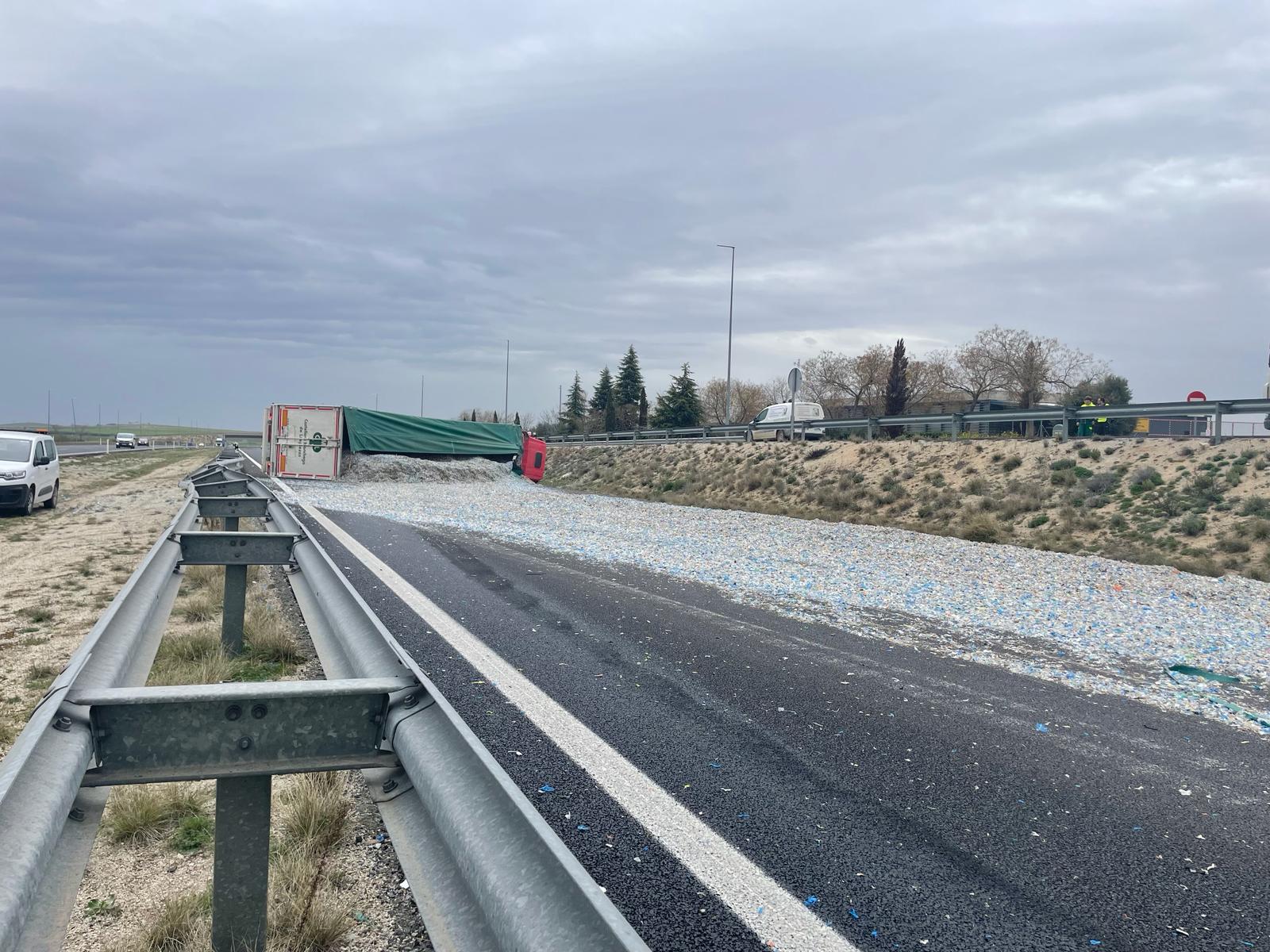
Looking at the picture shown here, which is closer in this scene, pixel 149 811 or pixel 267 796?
pixel 267 796

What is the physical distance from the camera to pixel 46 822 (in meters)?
1.86

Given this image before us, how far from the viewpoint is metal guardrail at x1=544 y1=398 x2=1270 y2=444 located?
19.6 m

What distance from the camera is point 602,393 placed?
95000mm

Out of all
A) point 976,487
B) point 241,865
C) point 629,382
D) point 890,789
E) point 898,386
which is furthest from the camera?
point 629,382

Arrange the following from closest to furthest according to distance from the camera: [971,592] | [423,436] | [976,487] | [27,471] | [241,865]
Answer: [241,865]
[971,592]
[27,471]
[976,487]
[423,436]

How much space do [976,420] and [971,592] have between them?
15452 millimetres

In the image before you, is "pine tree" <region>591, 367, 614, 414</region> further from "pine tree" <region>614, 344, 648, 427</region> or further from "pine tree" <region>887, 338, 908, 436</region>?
"pine tree" <region>887, 338, 908, 436</region>


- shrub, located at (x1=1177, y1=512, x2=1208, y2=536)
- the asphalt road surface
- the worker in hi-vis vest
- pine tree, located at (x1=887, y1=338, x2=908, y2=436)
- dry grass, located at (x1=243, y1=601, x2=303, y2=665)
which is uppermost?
pine tree, located at (x1=887, y1=338, x2=908, y2=436)

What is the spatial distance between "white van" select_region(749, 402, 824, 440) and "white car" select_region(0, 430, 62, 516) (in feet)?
75.5

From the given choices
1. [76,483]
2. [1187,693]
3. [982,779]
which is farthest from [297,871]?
[76,483]

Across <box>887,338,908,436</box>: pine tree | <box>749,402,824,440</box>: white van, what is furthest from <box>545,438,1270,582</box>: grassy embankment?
<box>887,338,908,436</box>: pine tree

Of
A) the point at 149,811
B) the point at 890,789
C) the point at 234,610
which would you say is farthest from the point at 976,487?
the point at 149,811

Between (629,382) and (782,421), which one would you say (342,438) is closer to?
(782,421)

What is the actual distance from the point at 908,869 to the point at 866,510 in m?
20.4
